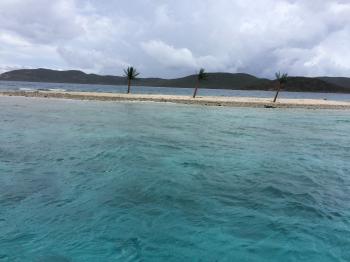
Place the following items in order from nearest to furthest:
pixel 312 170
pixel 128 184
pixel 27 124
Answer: pixel 128 184, pixel 312 170, pixel 27 124

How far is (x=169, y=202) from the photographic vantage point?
12.7 metres

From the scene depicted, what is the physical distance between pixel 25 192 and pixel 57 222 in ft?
10.5

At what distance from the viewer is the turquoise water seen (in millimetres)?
9172

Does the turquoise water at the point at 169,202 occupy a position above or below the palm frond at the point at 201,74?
below

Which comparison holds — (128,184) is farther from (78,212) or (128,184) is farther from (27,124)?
(27,124)

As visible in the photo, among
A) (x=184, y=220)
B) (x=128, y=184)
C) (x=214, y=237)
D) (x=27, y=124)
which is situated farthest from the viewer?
(x=27, y=124)

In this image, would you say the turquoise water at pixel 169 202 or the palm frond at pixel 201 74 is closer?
the turquoise water at pixel 169 202

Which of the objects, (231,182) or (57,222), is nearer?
(57,222)

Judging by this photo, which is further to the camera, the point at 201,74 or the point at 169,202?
the point at 201,74

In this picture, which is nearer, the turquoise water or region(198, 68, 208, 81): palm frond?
the turquoise water

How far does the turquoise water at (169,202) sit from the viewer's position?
9.17 meters

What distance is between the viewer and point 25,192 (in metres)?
12.9

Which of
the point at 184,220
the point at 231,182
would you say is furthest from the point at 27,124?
the point at 184,220

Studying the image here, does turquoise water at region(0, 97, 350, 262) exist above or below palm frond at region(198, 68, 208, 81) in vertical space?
below
